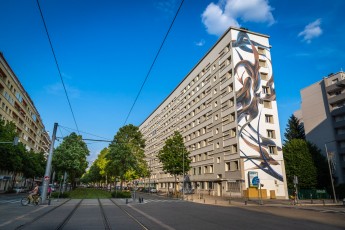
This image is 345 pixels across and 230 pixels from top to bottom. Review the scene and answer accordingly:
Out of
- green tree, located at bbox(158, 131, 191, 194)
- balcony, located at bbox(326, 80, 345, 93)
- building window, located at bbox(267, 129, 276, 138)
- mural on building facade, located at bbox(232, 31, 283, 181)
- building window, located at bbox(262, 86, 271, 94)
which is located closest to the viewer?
mural on building facade, located at bbox(232, 31, 283, 181)

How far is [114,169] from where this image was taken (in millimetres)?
47531

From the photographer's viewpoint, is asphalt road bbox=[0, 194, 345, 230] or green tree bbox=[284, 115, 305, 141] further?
green tree bbox=[284, 115, 305, 141]

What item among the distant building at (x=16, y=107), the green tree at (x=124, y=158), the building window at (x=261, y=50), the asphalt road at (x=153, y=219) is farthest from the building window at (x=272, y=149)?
the distant building at (x=16, y=107)

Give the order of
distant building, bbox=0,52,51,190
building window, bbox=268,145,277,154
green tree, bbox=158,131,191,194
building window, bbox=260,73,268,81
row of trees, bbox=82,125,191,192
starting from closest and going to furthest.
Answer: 1. building window, bbox=268,145,277,154
2. row of trees, bbox=82,125,191,192
3. building window, bbox=260,73,268,81
4. green tree, bbox=158,131,191,194
5. distant building, bbox=0,52,51,190

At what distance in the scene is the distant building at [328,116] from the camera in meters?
51.8

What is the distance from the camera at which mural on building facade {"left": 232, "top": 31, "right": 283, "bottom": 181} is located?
138ft

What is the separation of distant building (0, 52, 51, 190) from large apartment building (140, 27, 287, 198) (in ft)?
128

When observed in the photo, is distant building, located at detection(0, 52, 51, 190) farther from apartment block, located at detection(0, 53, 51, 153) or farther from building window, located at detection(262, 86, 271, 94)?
building window, located at detection(262, 86, 271, 94)

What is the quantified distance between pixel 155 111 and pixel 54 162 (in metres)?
58.4

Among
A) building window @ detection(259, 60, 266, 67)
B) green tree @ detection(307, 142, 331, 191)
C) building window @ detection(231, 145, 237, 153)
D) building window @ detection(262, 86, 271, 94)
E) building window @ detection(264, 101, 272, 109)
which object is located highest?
building window @ detection(259, 60, 266, 67)

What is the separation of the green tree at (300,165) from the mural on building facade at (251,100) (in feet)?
23.8

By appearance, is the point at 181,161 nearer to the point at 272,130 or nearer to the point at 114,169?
the point at 114,169

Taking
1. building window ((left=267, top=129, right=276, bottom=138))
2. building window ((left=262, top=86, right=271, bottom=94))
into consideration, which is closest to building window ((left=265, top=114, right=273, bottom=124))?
building window ((left=267, top=129, right=276, bottom=138))

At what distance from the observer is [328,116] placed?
56281 mm
